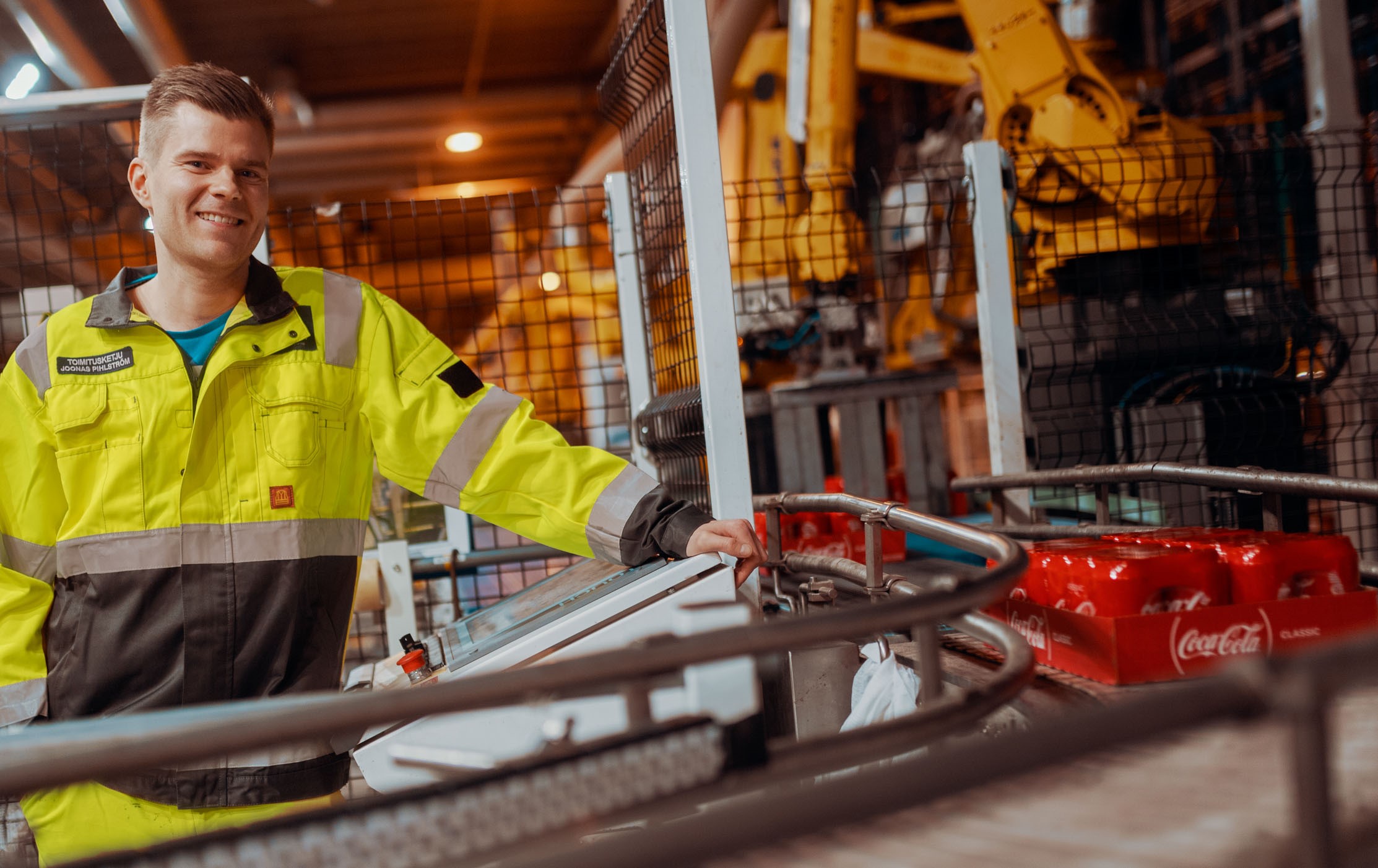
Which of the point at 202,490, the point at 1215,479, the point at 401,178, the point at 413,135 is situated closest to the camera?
the point at 202,490

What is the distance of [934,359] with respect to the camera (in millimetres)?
6734

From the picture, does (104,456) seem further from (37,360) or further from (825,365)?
(825,365)

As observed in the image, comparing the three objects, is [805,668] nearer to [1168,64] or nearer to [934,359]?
[934,359]

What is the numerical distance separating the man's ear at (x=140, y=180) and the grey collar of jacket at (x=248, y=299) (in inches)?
4.9

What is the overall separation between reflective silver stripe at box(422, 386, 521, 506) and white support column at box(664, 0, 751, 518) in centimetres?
38

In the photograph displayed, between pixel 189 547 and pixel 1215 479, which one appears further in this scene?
pixel 1215 479

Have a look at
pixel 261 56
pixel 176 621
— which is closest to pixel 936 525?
pixel 176 621

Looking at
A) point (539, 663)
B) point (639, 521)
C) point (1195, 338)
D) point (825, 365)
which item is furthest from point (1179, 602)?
point (825, 365)

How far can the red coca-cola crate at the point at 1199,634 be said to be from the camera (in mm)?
1433

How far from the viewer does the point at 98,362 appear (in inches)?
66.8

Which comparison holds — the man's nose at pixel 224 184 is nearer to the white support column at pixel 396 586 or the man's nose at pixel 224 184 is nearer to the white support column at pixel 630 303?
the white support column at pixel 630 303

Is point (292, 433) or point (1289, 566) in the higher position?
point (292, 433)

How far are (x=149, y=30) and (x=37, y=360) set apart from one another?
5622 mm

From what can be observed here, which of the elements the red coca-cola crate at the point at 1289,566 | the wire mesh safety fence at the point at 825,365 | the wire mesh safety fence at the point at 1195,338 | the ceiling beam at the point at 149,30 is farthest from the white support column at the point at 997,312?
the ceiling beam at the point at 149,30
